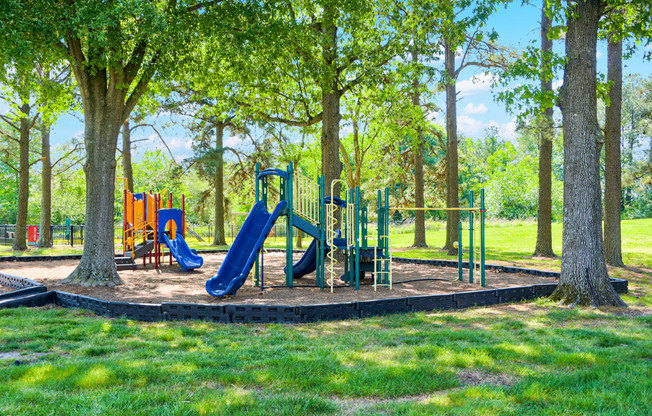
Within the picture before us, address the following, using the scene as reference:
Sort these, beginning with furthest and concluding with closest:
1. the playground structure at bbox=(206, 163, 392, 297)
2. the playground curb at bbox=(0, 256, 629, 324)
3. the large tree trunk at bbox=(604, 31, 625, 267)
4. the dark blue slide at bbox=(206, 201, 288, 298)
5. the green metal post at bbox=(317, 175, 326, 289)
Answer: the large tree trunk at bbox=(604, 31, 625, 267), the green metal post at bbox=(317, 175, 326, 289), the playground structure at bbox=(206, 163, 392, 297), the dark blue slide at bbox=(206, 201, 288, 298), the playground curb at bbox=(0, 256, 629, 324)

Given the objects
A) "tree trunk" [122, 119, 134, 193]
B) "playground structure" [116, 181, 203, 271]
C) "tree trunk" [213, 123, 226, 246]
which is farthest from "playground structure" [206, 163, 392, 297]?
"tree trunk" [213, 123, 226, 246]

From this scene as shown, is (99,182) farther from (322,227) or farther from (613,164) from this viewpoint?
(613,164)

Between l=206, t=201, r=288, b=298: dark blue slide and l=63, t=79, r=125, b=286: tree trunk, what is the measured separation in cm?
273

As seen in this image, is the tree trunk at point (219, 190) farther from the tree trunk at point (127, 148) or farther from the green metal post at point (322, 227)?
the green metal post at point (322, 227)

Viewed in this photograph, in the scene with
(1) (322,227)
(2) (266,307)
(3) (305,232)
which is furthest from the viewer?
(1) (322,227)

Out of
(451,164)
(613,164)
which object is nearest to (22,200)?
(451,164)

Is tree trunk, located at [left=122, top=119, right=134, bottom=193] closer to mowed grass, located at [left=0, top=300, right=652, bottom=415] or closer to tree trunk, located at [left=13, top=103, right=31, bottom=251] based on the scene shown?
tree trunk, located at [left=13, top=103, right=31, bottom=251]

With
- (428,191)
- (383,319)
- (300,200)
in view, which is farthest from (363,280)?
(428,191)

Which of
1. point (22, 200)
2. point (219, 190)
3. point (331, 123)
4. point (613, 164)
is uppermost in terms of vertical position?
point (331, 123)

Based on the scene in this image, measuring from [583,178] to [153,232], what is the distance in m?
11.2

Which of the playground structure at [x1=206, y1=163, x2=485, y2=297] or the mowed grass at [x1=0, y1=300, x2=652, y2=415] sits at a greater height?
the playground structure at [x1=206, y1=163, x2=485, y2=297]

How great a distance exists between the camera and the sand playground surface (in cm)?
831

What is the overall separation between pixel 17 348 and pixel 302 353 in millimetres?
3013

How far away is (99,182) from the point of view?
32.4 feet
